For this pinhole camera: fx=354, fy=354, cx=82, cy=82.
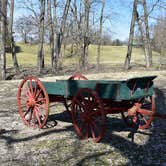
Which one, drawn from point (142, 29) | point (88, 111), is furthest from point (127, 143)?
point (142, 29)

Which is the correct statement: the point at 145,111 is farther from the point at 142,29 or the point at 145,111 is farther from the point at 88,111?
the point at 142,29

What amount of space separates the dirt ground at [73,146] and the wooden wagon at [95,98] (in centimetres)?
26

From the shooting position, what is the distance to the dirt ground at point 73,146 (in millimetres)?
5848

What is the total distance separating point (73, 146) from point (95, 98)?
978 millimetres

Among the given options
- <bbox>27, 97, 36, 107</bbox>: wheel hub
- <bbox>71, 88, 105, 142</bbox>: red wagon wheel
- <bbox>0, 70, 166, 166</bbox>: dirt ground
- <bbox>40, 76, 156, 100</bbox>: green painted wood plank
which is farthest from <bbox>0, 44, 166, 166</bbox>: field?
<bbox>40, 76, 156, 100</bbox>: green painted wood plank

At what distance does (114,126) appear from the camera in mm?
8016

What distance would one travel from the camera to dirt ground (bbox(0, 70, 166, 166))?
19.2 feet

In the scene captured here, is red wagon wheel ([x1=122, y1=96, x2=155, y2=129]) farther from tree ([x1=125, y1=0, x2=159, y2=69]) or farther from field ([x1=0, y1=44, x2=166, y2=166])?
tree ([x1=125, y1=0, x2=159, y2=69])

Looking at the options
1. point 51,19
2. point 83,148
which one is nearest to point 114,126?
point 83,148

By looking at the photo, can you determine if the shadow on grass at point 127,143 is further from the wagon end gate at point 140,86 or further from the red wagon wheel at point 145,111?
the wagon end gate at point 140,86

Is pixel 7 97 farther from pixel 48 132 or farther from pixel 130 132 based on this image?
pixel 130 132

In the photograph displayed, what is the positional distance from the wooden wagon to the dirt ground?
26 cm

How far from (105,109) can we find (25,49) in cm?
5746

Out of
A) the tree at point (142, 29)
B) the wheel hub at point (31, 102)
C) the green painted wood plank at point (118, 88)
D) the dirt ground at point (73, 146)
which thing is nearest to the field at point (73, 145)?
the dirt ground at point (73, 146)
